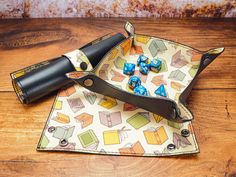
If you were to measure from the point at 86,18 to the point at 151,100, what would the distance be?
377 millimetres

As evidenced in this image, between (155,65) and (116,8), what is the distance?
0.25m

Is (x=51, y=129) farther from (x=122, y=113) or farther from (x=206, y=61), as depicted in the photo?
(x=206, y=61)

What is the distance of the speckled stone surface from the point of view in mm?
706

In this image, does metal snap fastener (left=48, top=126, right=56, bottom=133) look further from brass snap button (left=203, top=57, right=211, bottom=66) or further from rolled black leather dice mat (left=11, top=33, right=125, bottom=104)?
brass snap button (left=203, top=57, right=211, bottom=66)

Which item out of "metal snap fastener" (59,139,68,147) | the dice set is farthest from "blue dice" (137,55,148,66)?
"metal snap fastener" (59,139,68,147)

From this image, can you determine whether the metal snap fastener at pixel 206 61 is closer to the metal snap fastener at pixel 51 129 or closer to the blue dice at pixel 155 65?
the blue dice at pixel 155 65

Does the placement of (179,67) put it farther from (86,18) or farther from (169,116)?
(86,18)

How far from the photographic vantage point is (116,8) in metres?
0.72

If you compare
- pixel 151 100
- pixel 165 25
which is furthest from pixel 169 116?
pixel 165 25

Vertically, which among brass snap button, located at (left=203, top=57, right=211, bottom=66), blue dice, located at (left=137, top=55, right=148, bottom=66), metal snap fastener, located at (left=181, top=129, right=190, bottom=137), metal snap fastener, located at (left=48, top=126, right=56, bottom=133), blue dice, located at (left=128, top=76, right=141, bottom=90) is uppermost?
brass snap button, located at (left=203, top=57, right=211, bottom=66)

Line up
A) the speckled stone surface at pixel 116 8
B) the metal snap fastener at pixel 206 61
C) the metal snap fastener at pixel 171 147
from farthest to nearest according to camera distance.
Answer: the speckled stone surface at pixel 116 8 < the metal snap fastener at pixel 206 61 < the metal snap fastener at pixel 171 147

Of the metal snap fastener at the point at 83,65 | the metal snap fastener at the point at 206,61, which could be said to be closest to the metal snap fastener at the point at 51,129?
the metal snap fastener at the point at 83,65

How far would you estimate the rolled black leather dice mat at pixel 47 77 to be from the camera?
474mm

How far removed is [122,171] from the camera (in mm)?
396
